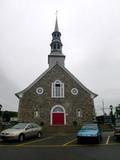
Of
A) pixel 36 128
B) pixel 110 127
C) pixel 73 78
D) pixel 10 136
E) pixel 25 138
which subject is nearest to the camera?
pixel 10 136

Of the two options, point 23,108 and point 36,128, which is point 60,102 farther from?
point 36,128

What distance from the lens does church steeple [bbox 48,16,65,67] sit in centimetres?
3956

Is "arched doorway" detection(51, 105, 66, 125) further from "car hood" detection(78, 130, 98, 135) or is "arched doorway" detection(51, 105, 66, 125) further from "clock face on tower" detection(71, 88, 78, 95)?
"car hood" detection(78, 130, 98, 135)

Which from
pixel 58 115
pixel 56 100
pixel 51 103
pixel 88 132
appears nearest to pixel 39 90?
pixel 51 103

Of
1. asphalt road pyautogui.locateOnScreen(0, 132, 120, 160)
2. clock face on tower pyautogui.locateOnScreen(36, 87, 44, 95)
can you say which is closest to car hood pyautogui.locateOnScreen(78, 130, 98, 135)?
asphalt road pyautogui.locateOnScreen(0, 132, 120, 160)

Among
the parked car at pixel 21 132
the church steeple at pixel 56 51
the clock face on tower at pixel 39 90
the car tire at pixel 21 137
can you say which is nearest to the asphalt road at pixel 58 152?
the parked car at pixel 21 132

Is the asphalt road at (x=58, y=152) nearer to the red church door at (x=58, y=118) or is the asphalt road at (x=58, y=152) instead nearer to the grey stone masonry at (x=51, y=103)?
the grey stone masonry at (x=51, y=103)

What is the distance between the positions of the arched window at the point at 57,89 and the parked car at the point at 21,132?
13.7 meters

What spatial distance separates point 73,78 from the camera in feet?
115

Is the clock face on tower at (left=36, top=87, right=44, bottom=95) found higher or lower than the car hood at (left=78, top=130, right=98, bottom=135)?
higher

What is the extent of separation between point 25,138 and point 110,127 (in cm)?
1786

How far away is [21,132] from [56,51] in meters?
25.6

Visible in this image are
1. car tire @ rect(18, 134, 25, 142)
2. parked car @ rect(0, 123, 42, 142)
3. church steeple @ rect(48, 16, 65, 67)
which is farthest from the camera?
church steeple @ rect(48, 16, 65, 67)

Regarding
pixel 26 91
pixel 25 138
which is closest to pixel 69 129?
pixel 26 91
